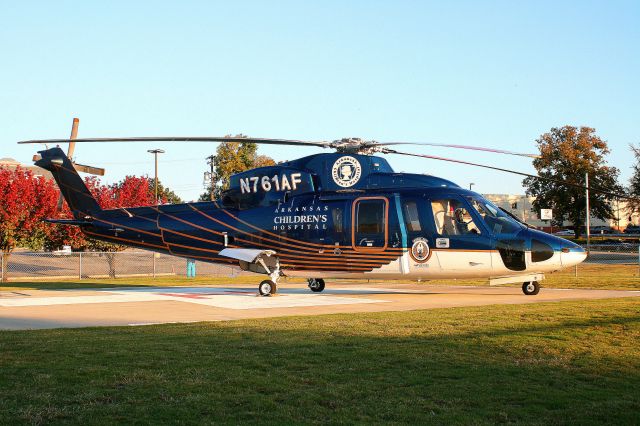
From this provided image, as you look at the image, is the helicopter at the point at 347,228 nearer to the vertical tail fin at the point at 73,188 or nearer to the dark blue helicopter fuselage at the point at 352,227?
the dark blue helicopter fuselage at the point at 352,227

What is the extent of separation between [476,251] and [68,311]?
457 inches

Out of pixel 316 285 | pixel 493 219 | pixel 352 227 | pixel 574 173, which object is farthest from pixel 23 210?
pixel 574 173

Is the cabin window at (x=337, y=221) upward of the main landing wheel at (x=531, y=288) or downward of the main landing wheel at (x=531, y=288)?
upward

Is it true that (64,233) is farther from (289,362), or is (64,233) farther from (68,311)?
(289,362)

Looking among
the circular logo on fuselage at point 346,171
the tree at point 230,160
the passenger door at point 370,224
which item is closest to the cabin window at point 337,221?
the passenger door at point 370,224

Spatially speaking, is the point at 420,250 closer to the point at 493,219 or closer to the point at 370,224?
the point at 370,224

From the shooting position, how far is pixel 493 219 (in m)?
20.4

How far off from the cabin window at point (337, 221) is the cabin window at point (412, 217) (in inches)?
82.5

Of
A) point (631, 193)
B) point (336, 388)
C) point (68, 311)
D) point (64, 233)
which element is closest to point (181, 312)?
point (68, 311)

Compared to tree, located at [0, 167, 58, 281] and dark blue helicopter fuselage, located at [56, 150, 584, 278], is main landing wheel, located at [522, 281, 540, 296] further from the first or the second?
tree, located at [0, 167, 58, 281]

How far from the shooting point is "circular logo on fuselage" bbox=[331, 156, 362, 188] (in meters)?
21.9

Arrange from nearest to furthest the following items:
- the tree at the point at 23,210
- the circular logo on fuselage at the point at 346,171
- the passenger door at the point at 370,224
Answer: the passenger door at the point at 370,224 → the circular logo on fuselage at the point at 346,171 → the tree at the point at 23,210

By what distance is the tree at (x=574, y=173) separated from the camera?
8288 centimetres

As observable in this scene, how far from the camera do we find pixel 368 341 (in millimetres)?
10719
